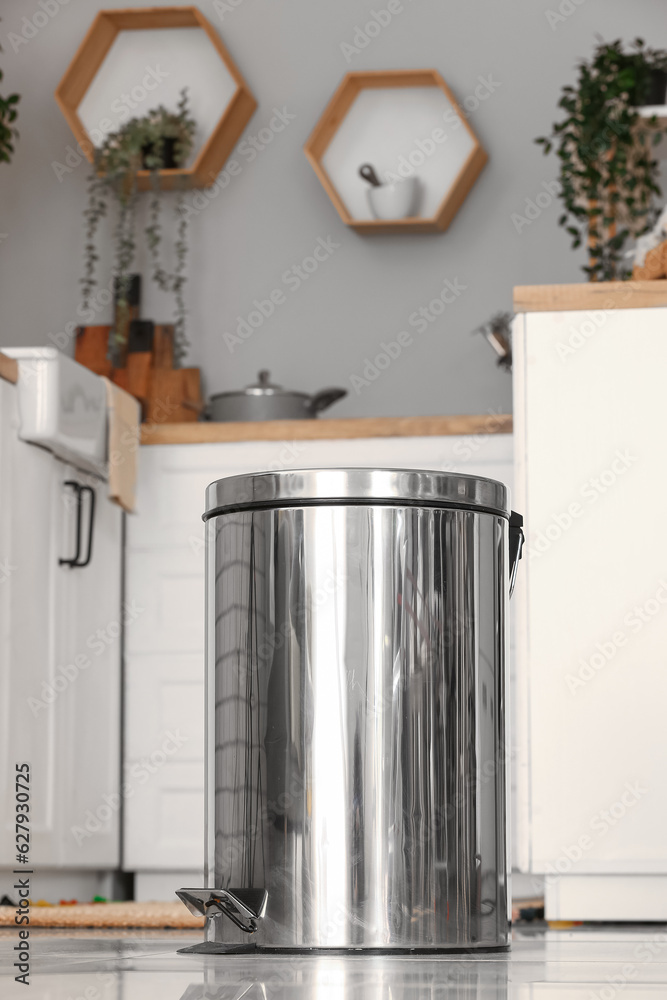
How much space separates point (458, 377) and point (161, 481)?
0.96m

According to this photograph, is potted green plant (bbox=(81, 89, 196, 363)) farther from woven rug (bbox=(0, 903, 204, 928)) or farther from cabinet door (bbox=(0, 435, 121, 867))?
woven rug (bbox=(0, 903, 204, 928))

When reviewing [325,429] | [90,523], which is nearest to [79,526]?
[90,523]

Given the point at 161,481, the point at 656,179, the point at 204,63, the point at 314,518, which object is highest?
the point at 204,63

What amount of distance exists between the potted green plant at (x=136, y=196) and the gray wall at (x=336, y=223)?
0.16 feet

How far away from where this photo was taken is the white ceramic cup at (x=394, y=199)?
2.95 metres

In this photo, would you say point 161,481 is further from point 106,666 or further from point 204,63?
point 204,63

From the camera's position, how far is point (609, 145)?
2482mm

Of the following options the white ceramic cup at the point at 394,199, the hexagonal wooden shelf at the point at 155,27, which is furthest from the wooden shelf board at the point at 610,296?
the hexagonal wooden shelf at the point at 155,27

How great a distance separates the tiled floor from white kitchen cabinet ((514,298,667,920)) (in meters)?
0.68

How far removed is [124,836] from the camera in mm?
2230

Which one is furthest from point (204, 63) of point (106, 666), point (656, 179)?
point (106, 666)

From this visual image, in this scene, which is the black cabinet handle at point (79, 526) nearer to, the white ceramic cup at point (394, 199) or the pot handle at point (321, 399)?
the pot handle at point (321, 399)

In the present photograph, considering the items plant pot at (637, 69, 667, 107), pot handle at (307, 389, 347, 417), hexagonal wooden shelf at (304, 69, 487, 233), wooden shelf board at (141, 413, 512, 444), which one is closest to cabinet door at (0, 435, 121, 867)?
wooden shelf board at (141, 413, 512, 444)

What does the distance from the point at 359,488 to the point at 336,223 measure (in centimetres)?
232
